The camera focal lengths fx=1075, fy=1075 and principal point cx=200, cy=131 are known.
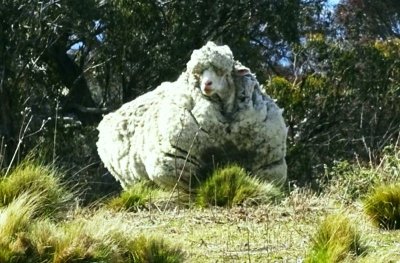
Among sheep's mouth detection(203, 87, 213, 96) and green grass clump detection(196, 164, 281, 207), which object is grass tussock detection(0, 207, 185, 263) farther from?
sheep's mouth detection(203, 87, 213, 96)

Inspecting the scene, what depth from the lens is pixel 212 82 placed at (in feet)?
32.7

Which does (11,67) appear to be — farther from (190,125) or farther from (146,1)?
(190,125)

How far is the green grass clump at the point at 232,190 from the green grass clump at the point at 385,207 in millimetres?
1653

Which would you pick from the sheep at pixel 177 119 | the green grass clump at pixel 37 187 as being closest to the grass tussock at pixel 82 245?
the green grass clump at pixel 37 187

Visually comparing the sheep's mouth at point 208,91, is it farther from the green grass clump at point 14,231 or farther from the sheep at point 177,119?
the green grass clump at point 14,231

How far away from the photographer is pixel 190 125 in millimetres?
9844

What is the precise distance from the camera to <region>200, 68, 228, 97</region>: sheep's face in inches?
391

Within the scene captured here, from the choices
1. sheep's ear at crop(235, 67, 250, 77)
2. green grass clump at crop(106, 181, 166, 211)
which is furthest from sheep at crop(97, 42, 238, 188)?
green grass clump at crop(106, 181, 166, 211)

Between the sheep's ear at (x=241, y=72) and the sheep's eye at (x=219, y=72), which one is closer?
the sheep's eye at (x=219, y=72)

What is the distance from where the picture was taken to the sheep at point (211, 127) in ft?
32.5

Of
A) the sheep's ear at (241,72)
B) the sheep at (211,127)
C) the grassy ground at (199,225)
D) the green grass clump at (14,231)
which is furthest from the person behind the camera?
the sheep's ear at (241,72)

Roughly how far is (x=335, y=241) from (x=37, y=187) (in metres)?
2.52

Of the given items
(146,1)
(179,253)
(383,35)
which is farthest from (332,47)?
(179,253)

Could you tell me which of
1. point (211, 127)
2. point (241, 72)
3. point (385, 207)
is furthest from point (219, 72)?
point (385, 207)
